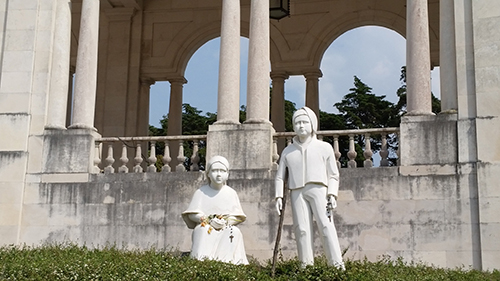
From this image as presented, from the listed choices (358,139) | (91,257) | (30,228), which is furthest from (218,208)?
(358,139)

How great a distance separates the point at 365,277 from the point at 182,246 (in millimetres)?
7471

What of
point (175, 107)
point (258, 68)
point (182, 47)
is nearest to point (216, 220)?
point (258, 68)

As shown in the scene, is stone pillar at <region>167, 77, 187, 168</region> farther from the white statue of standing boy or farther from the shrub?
the white statue of standing boy

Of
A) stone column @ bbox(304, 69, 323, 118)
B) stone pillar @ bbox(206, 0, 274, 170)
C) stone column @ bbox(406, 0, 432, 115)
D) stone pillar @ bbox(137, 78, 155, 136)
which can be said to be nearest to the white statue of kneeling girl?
stone pillar @ bbox(206, 0, 274, 170)

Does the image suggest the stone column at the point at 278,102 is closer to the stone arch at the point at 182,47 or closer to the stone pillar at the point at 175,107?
the stone arch at the point at 182,47

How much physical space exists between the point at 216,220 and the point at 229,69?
690 centimetres

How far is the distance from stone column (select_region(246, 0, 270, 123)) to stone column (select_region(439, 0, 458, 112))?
4.63m

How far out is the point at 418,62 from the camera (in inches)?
786

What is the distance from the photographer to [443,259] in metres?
18.6

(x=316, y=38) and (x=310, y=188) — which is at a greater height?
(x=316, y=38)

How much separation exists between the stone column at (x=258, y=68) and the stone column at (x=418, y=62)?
378cm

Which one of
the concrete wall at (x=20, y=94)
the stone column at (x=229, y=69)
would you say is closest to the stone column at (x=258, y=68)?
the stone column at (x=229, y=69)

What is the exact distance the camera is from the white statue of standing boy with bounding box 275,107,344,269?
14141 millimetres

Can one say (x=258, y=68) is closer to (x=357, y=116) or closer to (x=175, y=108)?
(x=175, y=108)
